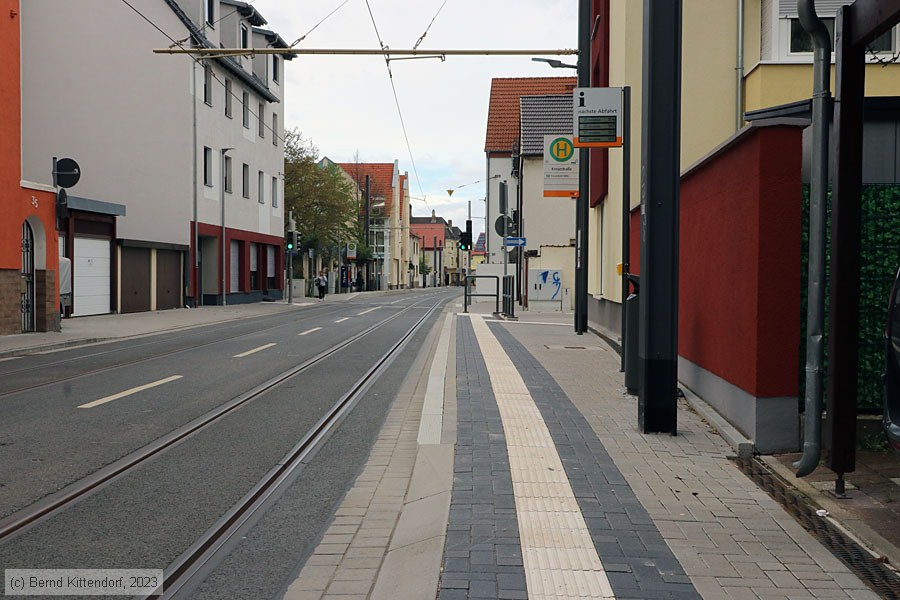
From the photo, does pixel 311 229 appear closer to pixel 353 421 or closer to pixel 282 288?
pixel 282 288

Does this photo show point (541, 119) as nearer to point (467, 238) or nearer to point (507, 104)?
point (507, 104)

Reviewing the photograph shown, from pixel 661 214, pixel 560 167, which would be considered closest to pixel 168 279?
pixel 560 167

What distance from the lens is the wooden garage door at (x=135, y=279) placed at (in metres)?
28.2

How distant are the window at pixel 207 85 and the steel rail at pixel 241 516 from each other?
94.6 feet

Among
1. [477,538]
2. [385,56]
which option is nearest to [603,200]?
[385,56]

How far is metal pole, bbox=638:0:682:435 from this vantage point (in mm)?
6855

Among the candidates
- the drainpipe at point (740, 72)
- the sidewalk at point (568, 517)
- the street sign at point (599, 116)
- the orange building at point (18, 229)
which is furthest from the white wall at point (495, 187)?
the sidewalk at point (568, 517)

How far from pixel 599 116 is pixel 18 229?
13.1 m

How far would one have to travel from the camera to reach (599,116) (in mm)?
10422

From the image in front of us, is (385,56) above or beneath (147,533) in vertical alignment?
above

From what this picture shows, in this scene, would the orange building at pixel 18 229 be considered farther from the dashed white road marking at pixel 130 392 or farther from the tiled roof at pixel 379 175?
the tiled roof at pixel 379 175

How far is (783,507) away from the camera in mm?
4922

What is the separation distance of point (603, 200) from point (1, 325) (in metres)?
13.7

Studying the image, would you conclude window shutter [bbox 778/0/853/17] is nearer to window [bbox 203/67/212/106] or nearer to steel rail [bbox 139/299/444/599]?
steel rail [bbox 139/299/444/599]
